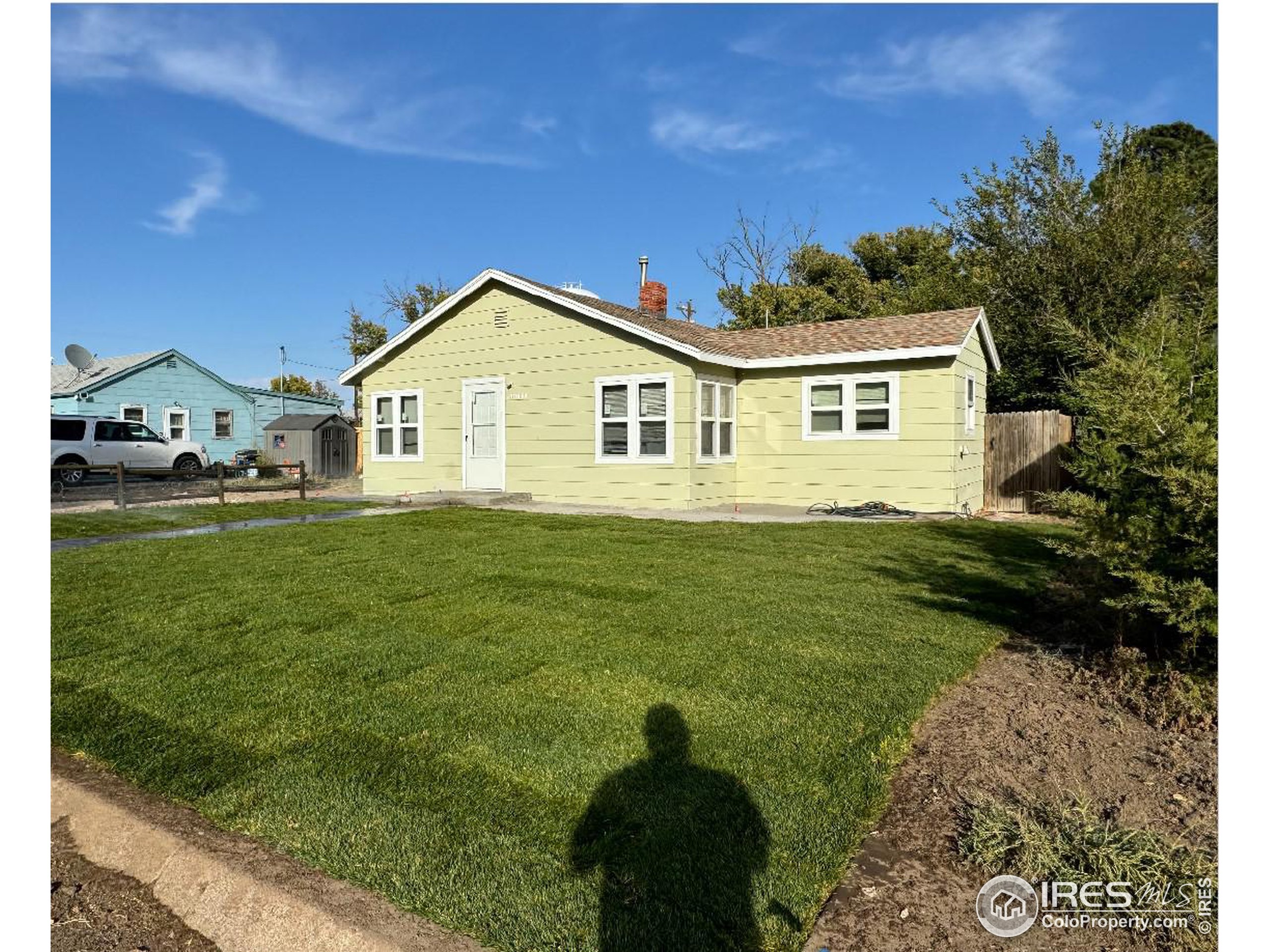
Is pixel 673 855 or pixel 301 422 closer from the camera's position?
pixel 673 855

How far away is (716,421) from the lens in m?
14.3

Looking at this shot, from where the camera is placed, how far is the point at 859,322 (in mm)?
16016

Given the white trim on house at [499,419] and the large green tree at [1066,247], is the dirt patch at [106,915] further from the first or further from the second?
the large green tree at [1066,247]

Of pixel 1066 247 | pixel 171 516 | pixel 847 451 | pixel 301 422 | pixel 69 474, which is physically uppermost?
pixel 1066 247

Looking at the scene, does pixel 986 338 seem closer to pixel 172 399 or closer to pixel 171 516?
pixel 171 516

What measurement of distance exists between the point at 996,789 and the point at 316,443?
26.6m

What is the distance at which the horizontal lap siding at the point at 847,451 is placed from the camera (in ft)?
43.2

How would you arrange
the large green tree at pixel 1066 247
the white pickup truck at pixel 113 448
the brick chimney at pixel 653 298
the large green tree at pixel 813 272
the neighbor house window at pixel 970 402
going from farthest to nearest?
the large green tree at pixel 813 272 < the white pickup truck at pixel 113 448 < the brick chimney at pixel 653 298 < the large green tree at pixel 1066 247 < the neighbor house window at pixel 970 402

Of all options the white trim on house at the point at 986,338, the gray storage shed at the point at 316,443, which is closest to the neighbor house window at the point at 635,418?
the white trim on house at the point at 986,338

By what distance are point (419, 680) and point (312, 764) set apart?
40.8 inches

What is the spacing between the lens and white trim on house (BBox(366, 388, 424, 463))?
1683 centimetres

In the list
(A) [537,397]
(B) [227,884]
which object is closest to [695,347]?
(A) [537,397]

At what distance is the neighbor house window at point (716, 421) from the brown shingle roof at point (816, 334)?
2.36ft

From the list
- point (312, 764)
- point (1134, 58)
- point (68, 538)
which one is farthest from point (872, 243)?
point (312, 764)
